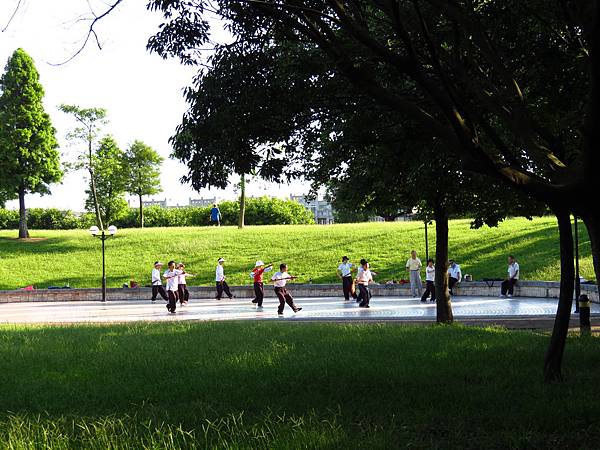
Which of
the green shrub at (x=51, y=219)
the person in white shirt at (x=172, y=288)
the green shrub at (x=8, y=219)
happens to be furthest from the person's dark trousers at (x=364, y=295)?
the green shrub at (x=8, y=219)

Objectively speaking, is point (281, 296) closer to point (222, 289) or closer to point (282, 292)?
point (282, 292)

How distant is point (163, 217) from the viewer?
7438 centimetres

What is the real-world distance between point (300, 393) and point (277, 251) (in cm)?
3262

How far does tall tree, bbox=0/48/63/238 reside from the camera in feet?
155

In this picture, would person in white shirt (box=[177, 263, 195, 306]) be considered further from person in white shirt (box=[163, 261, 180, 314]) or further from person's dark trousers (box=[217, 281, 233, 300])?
person's dark trousers (box=[217, 281, 233, 300])

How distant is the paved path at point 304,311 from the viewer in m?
18.5

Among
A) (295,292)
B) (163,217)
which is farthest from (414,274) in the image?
(163,217)

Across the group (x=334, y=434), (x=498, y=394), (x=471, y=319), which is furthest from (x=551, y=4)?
(x=471, y=319)

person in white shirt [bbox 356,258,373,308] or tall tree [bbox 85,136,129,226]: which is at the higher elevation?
tall tree [bbox 85,136,129,226]

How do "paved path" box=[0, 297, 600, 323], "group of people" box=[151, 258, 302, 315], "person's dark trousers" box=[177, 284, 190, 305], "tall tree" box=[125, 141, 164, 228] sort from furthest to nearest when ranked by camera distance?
1. "tall tree" box=[125, 141, 164, 228]
2. "person's dark trousers" box=[177, 284, 190, 305]
3. "group of people" box=[151, 258, 302, 315]
4. "paved path" box=[0, 297, 600, 323]

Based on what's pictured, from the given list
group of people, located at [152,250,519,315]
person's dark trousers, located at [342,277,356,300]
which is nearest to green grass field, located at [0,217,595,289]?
group of people, located at [152,250,519,315]

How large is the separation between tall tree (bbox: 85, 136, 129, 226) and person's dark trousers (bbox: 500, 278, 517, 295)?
3351cm

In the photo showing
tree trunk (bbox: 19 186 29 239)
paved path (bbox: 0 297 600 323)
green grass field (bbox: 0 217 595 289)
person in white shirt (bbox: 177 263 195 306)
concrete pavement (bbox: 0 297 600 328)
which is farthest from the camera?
tree trunk (bbox: 19 186 29 239)

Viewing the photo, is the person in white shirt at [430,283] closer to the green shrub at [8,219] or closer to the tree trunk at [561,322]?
the tree trunk at [561,322]
